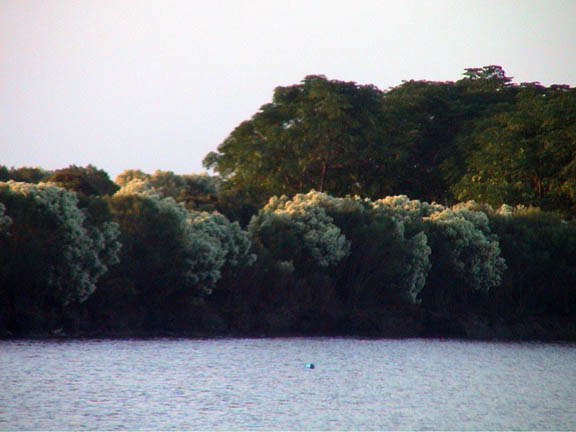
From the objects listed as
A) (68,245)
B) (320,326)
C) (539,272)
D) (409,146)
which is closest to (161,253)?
(68,245)

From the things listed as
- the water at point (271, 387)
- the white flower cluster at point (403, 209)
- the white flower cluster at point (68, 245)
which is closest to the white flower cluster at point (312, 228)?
the white flower cluster at point (403, 209)

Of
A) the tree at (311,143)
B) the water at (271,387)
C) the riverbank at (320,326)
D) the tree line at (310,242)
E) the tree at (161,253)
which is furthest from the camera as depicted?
the tree at (311,143)

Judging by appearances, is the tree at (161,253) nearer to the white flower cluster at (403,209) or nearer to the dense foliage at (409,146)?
the white flower cluster at (403,209)

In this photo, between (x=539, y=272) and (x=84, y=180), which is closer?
(x=84, y=180)

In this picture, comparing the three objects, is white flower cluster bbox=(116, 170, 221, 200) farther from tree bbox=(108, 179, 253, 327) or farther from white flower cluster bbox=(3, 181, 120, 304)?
white flower cluster bbox=(3, 181, 120, 304)

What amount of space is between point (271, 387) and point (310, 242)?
14193mm

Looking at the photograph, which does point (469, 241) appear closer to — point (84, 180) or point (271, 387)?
point (84, 180)

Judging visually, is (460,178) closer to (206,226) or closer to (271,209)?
A: (271,209)

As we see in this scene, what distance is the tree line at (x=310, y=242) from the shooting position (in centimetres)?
2838

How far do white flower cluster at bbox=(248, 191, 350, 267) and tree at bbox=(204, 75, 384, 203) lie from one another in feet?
66.8

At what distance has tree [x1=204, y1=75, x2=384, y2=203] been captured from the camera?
58.0 m

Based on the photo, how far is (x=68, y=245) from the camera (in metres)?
28.2

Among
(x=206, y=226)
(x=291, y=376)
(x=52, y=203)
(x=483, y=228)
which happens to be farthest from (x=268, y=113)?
(x=291, y=376)

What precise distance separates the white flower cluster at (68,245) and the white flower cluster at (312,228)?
8.10m
